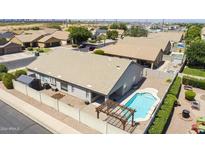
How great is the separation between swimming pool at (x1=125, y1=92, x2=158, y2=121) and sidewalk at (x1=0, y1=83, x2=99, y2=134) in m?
5.94

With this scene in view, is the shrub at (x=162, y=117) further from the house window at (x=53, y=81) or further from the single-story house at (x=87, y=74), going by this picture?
Answer: the house window at (x=53, y=81)

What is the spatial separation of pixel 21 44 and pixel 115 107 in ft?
147

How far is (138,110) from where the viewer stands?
2003cm

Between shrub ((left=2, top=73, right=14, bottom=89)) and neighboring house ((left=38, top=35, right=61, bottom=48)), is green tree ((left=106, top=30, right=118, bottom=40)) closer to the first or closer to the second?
neighboring house ((left=38, top=35, right=61, bottom=48))

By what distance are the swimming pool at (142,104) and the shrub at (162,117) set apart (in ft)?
5.59

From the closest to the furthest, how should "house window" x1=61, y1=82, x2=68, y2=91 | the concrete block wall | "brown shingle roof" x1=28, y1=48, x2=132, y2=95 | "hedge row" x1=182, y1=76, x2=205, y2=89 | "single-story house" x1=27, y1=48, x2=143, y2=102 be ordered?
the concrete block wall < "single-story house" x1=27, y1=48, x2=143, y2=102 < "brown shingle roof" x1=28, y1=48, x2=132, y2=95 < "house window" x1=61, y1=82, x2=68, y2=91 < "hedge row" x1=182, y1=76, x2=205, y2=89

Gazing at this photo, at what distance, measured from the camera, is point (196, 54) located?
35562 millimetres

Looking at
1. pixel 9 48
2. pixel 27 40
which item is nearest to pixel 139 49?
pixel 9 48

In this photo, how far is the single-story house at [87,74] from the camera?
20.2 meters

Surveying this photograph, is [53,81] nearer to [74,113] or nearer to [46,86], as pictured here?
[46,86]

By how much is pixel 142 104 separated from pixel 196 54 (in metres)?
22.0

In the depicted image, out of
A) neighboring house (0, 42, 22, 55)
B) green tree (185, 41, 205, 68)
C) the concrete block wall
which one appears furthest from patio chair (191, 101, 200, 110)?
neighboring house (0, 42, 22, 55)

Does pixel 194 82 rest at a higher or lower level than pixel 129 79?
lower

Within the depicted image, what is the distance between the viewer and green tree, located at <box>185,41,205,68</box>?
1370 inches
